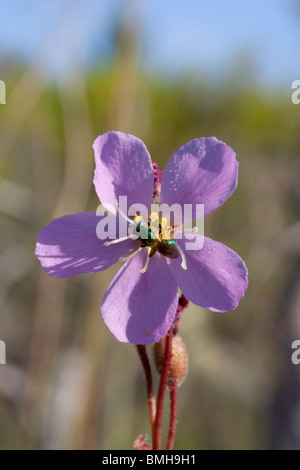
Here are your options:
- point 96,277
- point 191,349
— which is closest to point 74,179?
point 96,277

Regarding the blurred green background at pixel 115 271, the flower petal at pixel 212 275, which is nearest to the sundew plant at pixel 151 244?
the flower petal at pixel 212 275

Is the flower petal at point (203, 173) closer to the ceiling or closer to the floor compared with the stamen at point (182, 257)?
closer to the ceiling

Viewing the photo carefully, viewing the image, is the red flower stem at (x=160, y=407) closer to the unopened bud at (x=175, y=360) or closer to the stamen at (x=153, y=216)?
the unopened bud at (x=175, y=360)

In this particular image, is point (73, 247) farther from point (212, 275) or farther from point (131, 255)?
point (212, 275)

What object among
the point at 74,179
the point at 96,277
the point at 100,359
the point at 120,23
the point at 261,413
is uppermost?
the point at 120,23

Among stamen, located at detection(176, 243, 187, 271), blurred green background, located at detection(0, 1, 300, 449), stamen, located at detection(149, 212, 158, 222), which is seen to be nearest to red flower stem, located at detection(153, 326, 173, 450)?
stamen, located at detection(176, 243, 187, 271)

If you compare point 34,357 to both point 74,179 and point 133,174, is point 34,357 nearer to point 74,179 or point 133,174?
point 74,179

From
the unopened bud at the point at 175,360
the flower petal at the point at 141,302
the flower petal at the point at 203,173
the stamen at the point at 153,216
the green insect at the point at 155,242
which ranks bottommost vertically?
the unopened bud at the point at 175,360
